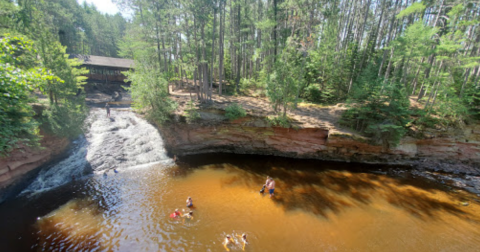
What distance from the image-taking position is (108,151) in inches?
641

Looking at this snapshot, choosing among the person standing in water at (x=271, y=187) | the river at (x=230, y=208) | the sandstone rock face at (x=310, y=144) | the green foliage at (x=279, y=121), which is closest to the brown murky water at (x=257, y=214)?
the river at (x=230, y=208)

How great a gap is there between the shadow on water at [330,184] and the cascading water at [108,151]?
4.19 metres

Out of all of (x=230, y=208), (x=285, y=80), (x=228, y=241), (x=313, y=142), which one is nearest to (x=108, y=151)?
(x=230, y=208)

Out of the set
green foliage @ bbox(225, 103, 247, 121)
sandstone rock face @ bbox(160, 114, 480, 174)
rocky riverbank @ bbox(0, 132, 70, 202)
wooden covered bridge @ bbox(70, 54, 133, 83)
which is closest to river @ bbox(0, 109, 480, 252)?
rocky riverbank @ bbox(0, 132, 70, 202)

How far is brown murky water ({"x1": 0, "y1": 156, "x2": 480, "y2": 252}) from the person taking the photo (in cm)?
866

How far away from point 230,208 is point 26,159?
582 inches

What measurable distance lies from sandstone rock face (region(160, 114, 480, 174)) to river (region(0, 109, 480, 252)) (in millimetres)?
1365

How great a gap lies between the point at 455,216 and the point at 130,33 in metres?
32.3

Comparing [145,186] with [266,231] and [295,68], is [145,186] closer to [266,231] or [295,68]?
[266,231]

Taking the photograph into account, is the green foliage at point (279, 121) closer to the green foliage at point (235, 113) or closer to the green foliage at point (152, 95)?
the green foliage at point (235, 113)

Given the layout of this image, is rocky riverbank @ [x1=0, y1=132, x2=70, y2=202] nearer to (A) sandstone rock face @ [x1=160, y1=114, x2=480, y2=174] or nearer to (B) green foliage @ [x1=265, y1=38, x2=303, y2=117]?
(A) sandstone rock face @ [x1=160, y1=114, x2=480, y2=174]

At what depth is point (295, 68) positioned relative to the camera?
52.2ft

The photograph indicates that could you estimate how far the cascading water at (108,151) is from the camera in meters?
13.4

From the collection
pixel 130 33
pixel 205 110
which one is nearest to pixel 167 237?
pixel 205 110
